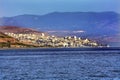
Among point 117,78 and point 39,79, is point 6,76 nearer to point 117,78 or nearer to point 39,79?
point 39,79

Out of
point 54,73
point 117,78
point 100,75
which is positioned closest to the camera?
point 117,78

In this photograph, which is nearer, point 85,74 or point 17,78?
point 17,78

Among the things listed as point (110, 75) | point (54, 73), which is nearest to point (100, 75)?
point (110, 75)

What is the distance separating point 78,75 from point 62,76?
2.85 meters

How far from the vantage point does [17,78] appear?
81.1m

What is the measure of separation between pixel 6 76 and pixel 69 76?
32.1 feet

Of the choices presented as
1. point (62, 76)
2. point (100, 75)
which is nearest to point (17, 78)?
point (62, 76)

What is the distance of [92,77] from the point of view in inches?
3179

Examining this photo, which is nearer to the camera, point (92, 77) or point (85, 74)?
point (92, 77)

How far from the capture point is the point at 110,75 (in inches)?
3275

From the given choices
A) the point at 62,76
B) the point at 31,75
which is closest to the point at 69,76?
the point at 62,76

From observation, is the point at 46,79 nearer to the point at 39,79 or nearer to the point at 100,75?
the point at 39,79

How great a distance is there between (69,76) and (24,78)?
671 centimetres

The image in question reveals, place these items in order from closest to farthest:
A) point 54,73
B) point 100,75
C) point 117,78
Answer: point 117,78
point 100,75
point 54,73
